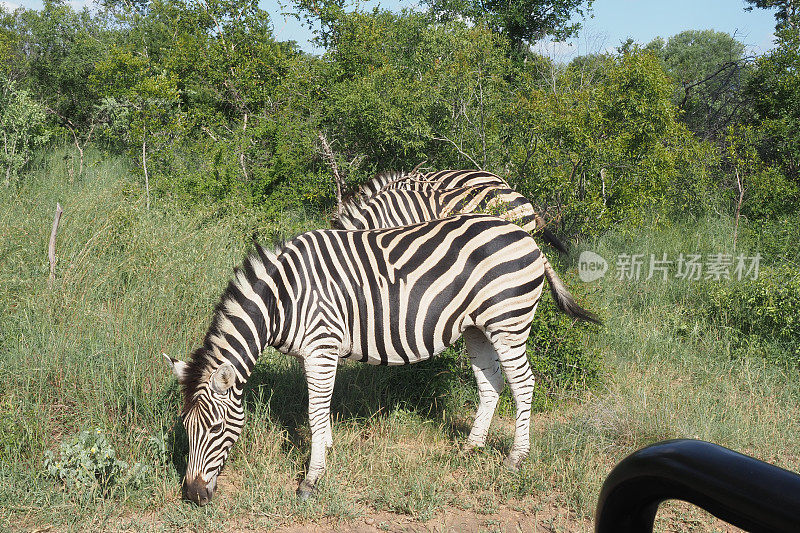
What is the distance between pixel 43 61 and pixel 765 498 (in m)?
15.4

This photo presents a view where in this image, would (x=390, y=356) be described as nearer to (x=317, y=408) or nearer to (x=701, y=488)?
(x=317, y=408)

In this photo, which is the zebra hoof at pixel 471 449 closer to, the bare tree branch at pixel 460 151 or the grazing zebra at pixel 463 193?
the grazing zebra at pixel 463 193

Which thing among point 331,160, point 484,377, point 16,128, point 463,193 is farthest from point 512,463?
point 16,128

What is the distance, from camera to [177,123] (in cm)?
993

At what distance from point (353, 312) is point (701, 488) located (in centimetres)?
414

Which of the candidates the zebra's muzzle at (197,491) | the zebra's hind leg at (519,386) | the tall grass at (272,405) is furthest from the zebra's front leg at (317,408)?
the zebra's hind leg at (519,386)

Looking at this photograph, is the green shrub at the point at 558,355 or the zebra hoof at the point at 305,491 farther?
the green shrub at the point at 558,355

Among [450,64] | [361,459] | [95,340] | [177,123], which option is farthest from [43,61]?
[361,459]

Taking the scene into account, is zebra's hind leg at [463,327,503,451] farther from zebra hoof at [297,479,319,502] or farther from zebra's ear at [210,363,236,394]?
zebra's ear at [210,363,236,394]

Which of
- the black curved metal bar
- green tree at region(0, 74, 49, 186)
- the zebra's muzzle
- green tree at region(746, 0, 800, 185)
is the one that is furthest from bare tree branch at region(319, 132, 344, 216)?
the black curved metal bar

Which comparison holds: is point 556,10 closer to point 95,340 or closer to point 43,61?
point 43,61

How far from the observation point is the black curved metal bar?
1.70 feet

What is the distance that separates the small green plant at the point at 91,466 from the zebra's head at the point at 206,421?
22.1 inches

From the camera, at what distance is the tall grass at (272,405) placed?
4500 millimetres
